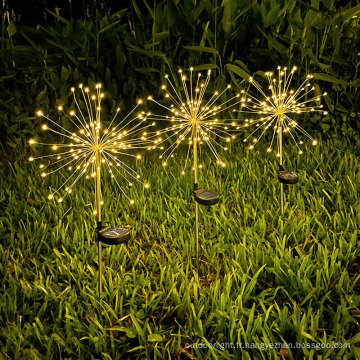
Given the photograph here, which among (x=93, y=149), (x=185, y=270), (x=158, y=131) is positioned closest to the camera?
(x=93, y=149)

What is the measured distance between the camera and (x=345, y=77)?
377 cm

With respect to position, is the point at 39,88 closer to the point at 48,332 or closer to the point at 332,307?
the point at 48,332

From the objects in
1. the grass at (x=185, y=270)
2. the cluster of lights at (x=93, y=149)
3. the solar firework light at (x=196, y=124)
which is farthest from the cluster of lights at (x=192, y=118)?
the grass at (x=185, y=270)

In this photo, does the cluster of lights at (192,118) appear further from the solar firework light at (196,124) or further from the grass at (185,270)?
the grass at (185,270)

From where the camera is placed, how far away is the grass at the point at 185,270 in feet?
5.95

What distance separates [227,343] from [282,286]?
1.33ft

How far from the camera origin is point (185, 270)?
7.46 ft

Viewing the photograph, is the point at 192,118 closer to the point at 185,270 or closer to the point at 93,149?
the point at 93,149

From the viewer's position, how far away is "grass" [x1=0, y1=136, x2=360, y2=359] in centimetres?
181

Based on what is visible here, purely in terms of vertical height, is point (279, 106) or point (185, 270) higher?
point (279, 106)

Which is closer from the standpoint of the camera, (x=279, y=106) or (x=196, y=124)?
(x=196, y=124)

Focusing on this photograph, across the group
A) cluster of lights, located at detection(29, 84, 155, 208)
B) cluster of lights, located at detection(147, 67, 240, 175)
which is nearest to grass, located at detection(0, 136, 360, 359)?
cluster of lights, located at detection(29, 84, 155, 208)

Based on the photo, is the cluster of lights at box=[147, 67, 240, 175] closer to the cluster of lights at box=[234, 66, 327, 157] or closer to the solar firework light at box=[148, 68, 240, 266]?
the solar firework light at box=[148, 68, 240, 266]

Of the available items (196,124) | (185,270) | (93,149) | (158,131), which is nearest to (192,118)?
(196,124)
